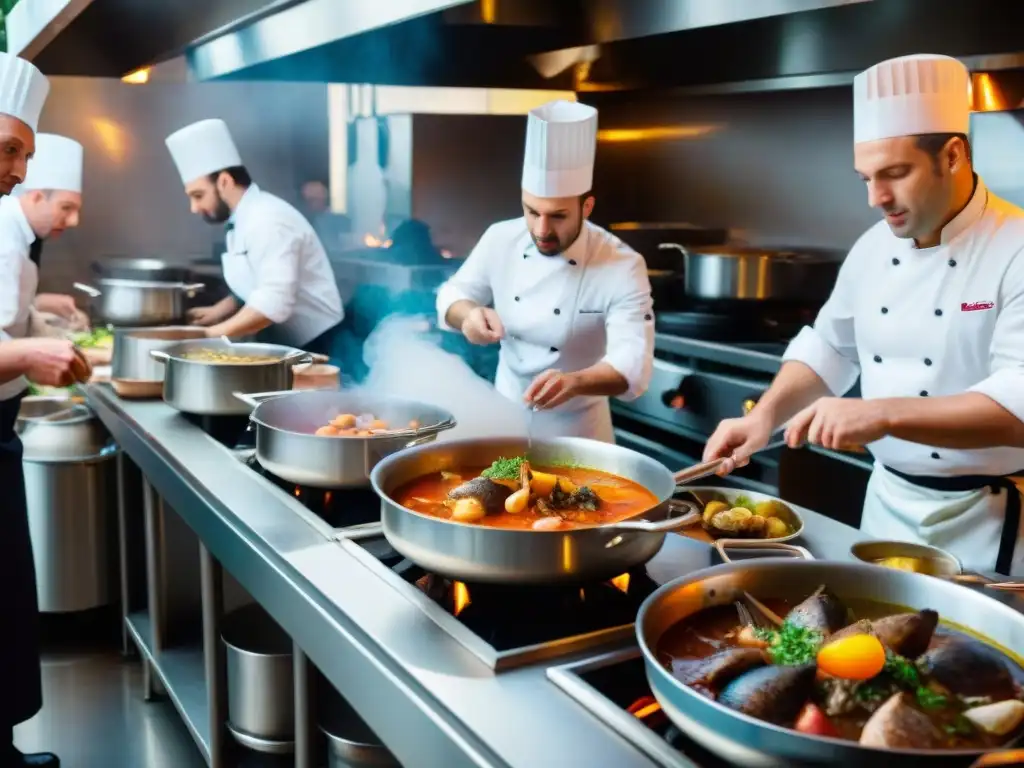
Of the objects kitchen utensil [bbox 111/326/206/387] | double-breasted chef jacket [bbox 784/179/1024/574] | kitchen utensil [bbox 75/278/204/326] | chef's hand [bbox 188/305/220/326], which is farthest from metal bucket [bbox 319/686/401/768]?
chef's hand [bbox 188/305/220/326]

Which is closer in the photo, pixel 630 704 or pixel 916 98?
pixel 630 704

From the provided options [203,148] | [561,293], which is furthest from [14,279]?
[561,293]

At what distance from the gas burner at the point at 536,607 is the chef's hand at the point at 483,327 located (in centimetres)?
130

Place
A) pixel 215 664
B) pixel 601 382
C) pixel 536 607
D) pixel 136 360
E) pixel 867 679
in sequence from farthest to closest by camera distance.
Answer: pixel 136 360
pixel 601 382
pixel 215 664
pixel 536 607
pixel 867 679

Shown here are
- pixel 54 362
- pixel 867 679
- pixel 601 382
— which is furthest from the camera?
pixel 601 382

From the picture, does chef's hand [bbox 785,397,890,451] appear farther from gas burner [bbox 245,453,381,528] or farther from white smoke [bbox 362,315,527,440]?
white smoke [bbox 362,315,527,440]

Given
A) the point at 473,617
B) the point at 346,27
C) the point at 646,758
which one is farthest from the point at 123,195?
the point at 646,758

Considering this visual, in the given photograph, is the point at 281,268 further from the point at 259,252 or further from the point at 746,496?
the point at 746,496

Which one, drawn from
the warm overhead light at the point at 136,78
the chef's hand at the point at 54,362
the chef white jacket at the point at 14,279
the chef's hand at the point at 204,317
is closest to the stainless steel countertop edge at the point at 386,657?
the chef's hand at the point at 54,362

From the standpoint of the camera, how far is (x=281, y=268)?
A: 4.02 meters

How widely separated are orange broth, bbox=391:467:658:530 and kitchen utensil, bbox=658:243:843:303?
197 cm

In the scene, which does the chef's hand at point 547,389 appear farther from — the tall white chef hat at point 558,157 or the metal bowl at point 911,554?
the metal bowl at point 911,554

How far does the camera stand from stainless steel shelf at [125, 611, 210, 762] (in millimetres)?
2353

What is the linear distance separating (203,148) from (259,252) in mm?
536
